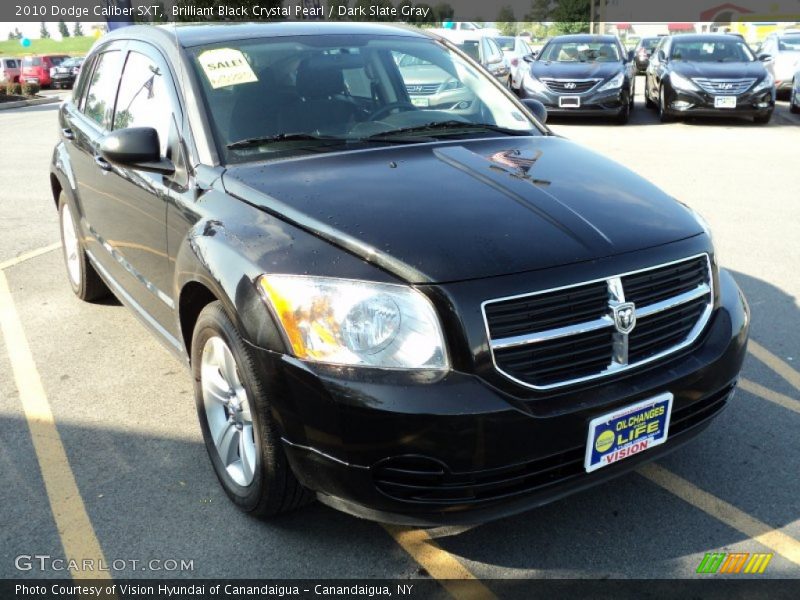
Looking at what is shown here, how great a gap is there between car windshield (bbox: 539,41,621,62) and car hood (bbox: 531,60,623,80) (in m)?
0.51

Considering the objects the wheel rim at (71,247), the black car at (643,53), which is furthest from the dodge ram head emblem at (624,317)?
the black car at (643,53)

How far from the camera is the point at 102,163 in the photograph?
13.8ft

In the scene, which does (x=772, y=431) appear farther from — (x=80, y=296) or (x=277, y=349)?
(x=80, y=296)

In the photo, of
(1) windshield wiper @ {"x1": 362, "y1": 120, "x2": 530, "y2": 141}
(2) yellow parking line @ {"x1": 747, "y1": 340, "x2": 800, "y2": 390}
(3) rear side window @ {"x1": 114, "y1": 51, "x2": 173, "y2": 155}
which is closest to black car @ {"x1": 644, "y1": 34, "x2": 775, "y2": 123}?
(2) yellow parking line @ {"x1": 747, "y1": 340, "x2": 800, "y2": 390}

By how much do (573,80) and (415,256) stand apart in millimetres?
12401

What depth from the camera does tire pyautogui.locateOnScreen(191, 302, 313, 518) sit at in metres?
2.63

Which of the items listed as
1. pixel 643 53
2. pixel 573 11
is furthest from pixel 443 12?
pixel 643 53

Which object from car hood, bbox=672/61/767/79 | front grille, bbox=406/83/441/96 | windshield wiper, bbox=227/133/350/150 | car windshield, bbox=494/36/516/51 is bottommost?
car hood, bbox=672/61/767/79

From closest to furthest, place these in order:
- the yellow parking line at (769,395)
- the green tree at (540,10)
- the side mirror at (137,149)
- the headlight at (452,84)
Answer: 1. the side mirror at (137,149)
2. the yellow parking line at (769,395)
3. the headlight at (452,84)
4. the green tree at (540,10)

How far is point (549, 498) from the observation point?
2.52m

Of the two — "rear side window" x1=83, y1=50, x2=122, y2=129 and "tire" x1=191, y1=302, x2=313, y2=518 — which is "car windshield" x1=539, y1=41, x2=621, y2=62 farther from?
"tire" x1=191, y1=302, x2=313, y2=518

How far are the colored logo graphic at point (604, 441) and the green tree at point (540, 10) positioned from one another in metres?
96.8

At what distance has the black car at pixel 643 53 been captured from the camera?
84.6 ft

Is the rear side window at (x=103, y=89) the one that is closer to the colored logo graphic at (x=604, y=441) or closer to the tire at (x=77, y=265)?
the tire at (x=77, y=265)
